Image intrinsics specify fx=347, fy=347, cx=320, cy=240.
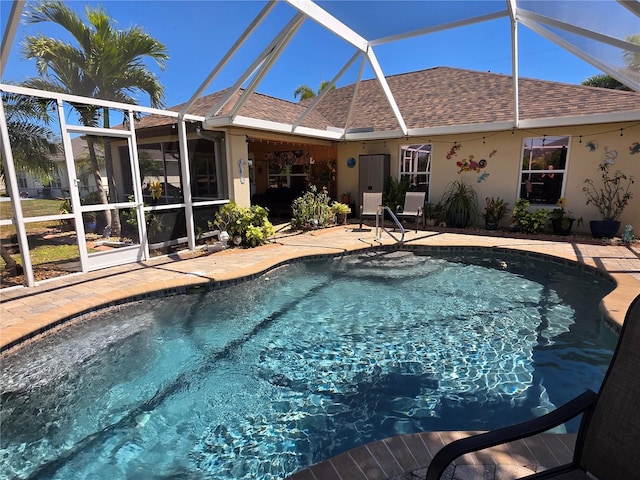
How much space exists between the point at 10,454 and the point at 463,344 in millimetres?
4433

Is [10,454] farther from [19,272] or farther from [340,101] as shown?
[340,101]

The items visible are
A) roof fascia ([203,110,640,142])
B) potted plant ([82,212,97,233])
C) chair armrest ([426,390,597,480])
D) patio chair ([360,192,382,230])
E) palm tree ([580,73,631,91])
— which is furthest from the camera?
palm tree ([580,73,631,91])

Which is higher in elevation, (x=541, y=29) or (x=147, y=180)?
(x=541, y=29)

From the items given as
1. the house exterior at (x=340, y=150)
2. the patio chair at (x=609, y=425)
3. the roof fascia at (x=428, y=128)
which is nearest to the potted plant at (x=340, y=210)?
the house exterior at (x=340, y=150)

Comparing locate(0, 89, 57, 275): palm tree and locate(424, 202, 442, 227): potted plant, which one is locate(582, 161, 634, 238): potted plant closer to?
locate(424, 202, 442, 227): potted plant

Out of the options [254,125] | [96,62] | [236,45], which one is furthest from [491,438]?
[96,62]

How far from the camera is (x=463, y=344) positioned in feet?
13.7

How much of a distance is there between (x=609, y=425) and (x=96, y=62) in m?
9.03

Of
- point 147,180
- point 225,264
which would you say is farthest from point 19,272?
point 225,264

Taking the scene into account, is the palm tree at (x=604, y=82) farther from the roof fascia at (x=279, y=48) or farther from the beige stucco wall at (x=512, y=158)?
the roof fascia at (x=279, y=48)

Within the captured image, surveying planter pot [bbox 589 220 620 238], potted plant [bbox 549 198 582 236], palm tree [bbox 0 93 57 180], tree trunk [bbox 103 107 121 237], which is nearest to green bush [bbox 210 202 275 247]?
tree trunk [bbox 103 107 121 237]

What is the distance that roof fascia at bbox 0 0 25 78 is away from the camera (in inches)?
160

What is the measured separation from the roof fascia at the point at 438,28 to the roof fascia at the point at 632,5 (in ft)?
A: 6.21

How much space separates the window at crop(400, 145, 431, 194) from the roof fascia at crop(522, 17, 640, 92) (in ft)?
16.7
